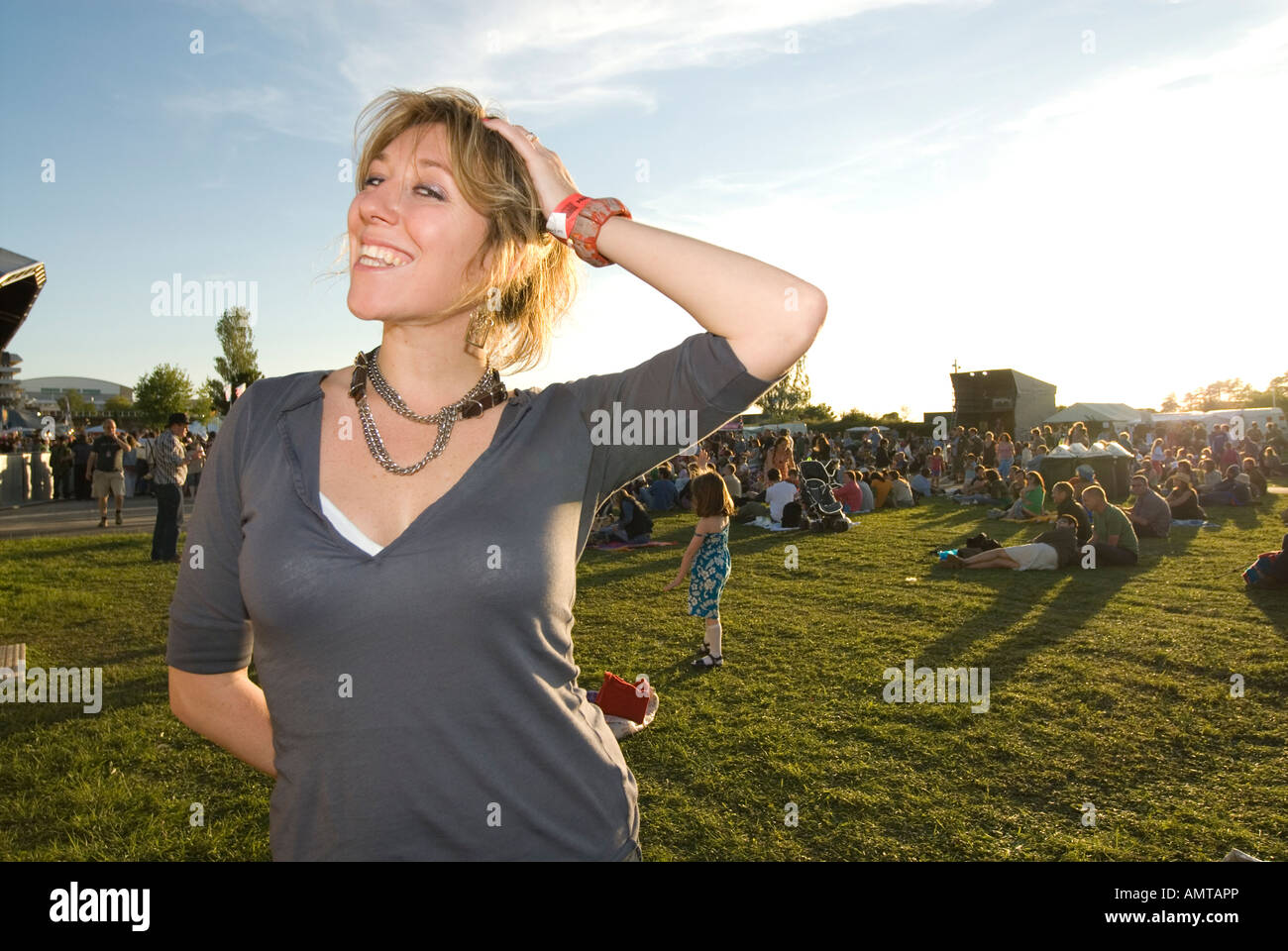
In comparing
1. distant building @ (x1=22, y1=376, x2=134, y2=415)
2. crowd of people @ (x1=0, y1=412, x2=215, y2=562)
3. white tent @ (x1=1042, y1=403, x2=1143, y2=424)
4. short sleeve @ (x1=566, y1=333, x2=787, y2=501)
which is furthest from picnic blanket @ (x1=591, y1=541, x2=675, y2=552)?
distant building @ (x1=22, y1=376, x2=134, y2=415)

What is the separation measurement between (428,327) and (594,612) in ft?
29.7

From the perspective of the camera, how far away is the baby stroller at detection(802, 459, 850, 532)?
17.7m

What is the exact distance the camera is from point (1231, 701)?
6.93 m

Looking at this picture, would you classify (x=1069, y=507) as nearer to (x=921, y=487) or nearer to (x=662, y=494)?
(x=662, y=494)

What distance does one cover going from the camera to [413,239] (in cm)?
173

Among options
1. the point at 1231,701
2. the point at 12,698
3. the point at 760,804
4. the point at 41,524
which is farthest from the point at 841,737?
the point at 41,524

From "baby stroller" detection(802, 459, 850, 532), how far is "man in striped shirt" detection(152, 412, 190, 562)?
11866 mm

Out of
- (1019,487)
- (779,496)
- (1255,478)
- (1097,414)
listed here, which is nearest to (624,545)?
(779,496)

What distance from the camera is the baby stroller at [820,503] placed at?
58.2 feet

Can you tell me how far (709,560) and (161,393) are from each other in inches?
3859

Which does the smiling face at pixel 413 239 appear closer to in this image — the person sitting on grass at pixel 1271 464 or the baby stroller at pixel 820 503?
the baby stroller at pixel 820 503

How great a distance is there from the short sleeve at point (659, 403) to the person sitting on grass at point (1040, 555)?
12.4 metres

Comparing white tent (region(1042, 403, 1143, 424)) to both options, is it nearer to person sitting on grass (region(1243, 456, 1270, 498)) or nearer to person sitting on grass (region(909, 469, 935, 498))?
person sitting on grass (region(1243, 456, 1270, 498))
